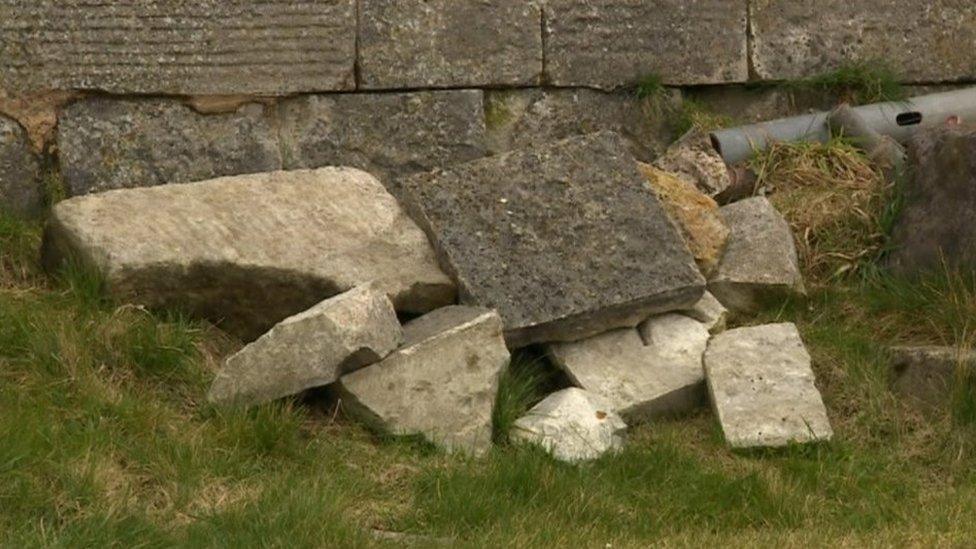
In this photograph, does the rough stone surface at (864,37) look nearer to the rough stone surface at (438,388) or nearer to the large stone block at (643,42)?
the large stone block at (643,42)

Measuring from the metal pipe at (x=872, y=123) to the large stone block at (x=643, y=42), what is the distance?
1.05ft

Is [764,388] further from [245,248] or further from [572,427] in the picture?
[245,248]

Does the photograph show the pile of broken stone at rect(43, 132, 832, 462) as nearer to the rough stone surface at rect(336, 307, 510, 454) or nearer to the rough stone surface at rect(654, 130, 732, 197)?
the rough stone surface at rect(336, 307, 510, 454)

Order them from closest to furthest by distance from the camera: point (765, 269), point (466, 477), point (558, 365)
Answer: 1. point (466, 477)
2. point (558, 365)
3. point (765, 269)

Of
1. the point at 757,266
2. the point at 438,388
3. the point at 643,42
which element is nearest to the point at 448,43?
the point at 643,42

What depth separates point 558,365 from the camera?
7008mm

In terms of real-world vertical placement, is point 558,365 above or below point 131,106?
below

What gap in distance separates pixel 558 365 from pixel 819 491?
117 cm

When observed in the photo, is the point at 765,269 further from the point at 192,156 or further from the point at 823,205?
the point at 192,156

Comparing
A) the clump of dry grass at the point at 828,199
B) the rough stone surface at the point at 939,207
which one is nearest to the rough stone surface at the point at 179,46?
the clump of dry grass at the point at 828,199

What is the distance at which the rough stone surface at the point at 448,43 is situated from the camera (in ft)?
26.1

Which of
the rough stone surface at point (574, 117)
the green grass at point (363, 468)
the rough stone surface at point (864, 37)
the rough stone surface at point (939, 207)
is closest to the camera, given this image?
the green grass at point (363, 468)

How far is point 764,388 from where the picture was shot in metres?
6.73

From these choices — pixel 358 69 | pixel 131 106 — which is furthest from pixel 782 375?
pixel 131 106
